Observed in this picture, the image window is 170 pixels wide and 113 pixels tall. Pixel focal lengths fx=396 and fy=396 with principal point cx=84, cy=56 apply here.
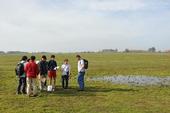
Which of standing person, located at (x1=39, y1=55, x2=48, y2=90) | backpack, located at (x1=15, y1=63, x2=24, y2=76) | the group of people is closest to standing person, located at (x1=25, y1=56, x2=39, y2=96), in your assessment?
the group of people

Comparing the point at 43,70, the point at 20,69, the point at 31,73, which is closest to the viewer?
the point at 31,73

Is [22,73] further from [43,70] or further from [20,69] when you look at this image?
[43,70]

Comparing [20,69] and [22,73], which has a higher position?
[20,69]

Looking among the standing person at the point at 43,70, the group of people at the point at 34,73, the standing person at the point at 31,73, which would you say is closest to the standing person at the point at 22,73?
the group of people at the point at 34,73

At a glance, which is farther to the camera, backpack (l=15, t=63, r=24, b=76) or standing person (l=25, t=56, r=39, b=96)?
backpack (l=15, t=63, r=24, b=76)

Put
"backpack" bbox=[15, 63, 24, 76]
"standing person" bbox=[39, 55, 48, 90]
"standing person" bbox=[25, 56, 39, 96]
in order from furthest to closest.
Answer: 1. "standing person" bbox=[39, 55, 48, 90]
2. "backpack" bbox=[15, 63, 24, 76]
3. "standing person" bbox=[25, 56, 39, 96]

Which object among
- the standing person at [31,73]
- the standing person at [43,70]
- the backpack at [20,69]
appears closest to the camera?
the standing person at [31,73]

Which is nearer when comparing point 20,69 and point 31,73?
point 31,73

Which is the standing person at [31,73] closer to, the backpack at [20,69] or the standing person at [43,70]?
the backpack at [20,69]

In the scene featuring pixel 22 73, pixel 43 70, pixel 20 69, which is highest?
pixel 20 69

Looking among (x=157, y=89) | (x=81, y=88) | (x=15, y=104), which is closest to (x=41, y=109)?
(x=15, y=104)

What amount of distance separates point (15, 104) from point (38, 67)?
13.5 feet

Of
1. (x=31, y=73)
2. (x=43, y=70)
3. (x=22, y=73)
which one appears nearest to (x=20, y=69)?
(x=22, y=73)

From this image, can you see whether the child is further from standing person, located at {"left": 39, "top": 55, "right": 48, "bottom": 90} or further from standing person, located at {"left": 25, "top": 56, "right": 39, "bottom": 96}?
standing person, located at {"left": 39, "top": 55, "right": 48, "bottom": 90}
